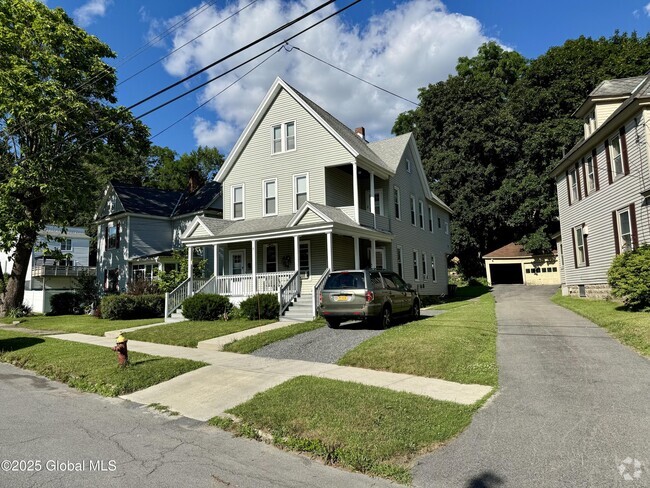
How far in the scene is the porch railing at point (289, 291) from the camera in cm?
1662

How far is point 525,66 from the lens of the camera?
1982 inches

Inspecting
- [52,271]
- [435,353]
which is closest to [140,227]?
[52,271]

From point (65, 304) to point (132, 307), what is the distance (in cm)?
976

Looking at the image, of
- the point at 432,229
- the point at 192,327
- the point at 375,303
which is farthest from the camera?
the point at 432,229

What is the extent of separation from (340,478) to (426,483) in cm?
83

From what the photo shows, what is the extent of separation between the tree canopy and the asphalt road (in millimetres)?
37466

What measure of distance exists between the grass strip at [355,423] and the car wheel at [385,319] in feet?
19.5

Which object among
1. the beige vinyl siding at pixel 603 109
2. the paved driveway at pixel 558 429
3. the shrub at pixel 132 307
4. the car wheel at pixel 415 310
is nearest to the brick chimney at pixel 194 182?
the shrub at pixel 132 307

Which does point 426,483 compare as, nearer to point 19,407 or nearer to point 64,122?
point 19,407

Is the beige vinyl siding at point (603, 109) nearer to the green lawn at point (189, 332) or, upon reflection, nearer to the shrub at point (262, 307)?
the shrub at point (262, 307)

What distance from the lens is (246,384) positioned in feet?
26.1

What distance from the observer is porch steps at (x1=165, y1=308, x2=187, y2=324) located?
18828 millimetres

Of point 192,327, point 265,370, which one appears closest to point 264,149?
point 192,327

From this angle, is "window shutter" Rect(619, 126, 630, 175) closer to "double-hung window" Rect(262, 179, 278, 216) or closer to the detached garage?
"double-hung window" Rect(262, 179, 278, 216)
